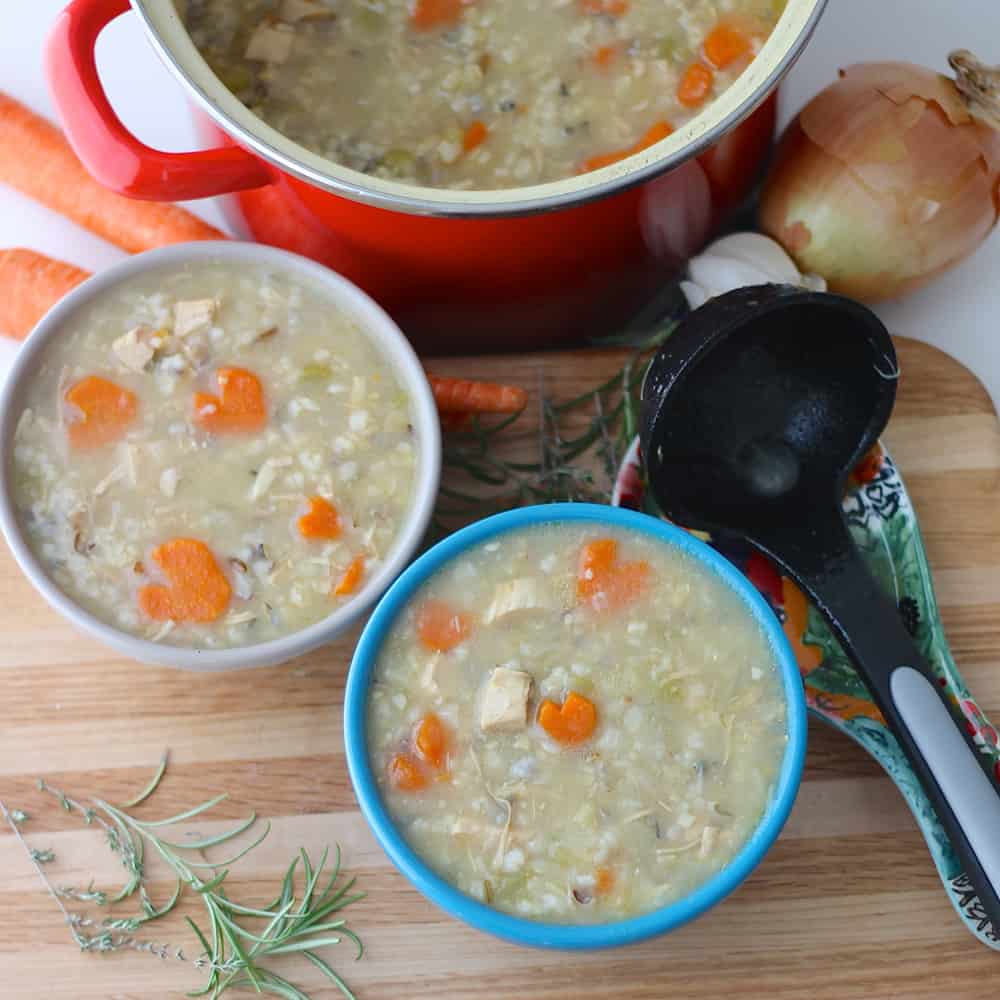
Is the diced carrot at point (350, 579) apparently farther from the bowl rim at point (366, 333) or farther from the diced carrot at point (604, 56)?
the diced carrot at point (604, 56)

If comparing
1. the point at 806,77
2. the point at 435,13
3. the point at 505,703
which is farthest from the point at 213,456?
the point at 806,77

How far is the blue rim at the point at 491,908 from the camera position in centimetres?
133

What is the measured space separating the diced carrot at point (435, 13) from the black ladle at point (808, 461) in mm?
420

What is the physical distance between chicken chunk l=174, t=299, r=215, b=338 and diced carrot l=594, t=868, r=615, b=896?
718 millimetres

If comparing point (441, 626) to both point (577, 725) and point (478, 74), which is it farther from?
point (478, 74)

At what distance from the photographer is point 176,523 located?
4.91 feet

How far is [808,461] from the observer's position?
1589mm

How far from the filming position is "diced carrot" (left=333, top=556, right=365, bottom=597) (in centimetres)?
148

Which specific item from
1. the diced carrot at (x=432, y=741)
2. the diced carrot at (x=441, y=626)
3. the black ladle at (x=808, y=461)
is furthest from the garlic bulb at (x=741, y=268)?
the diced carrot at (x=432, y=741)

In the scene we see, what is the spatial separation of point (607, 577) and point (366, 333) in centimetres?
39

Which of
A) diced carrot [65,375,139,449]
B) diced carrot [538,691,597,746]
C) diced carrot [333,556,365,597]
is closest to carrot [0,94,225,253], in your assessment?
diced carrot [65,375,139,449]

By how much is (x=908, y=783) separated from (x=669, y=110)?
76 cm

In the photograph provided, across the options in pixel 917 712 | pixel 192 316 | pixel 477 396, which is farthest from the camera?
pixel 477 396

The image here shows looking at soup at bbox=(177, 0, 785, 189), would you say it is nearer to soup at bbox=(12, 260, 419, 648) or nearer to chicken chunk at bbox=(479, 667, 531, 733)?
soup at bbox=(12, 260, 419, 648)
